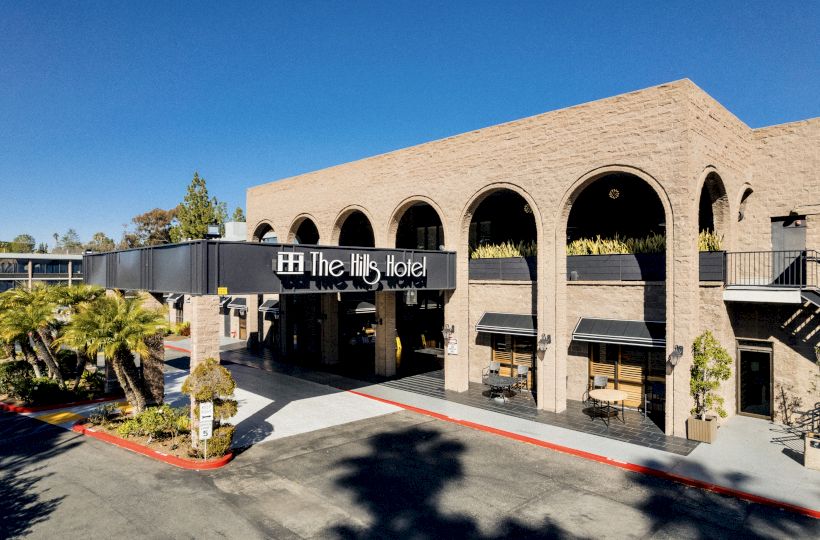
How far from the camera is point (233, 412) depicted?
13984 mm

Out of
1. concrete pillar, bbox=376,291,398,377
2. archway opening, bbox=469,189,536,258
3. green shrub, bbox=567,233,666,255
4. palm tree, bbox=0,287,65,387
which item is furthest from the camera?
concrete pillar, bbox=376,291,398,377

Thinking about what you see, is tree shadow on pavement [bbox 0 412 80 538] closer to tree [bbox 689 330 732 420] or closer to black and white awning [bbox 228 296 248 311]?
black and white awning [bbox 228 296 248 311]

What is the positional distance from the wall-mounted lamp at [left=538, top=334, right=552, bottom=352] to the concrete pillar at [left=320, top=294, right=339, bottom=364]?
42.1 ft

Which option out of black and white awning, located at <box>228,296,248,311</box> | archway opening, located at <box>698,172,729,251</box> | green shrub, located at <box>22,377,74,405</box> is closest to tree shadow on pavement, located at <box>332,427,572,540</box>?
archway opening, located at <box>698,172,729,251</box>

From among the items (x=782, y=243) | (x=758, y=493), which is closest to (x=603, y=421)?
(x=758, y=493)

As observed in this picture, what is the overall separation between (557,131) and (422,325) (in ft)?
53.3

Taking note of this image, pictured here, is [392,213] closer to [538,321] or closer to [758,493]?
[538,321]

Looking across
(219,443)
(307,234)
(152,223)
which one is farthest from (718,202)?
(152,223)

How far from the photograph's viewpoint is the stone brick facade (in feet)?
51.5

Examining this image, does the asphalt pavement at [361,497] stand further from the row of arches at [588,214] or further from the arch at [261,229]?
the arch at [261,229]

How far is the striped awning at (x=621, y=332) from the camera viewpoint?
16.7 metres

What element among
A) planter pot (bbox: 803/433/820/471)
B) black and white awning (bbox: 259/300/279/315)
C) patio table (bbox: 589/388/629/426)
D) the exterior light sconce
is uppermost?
the exterior light sconce

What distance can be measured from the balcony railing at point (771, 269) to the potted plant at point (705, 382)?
11.0ft

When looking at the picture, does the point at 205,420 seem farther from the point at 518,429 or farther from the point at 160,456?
the point at 518,429
